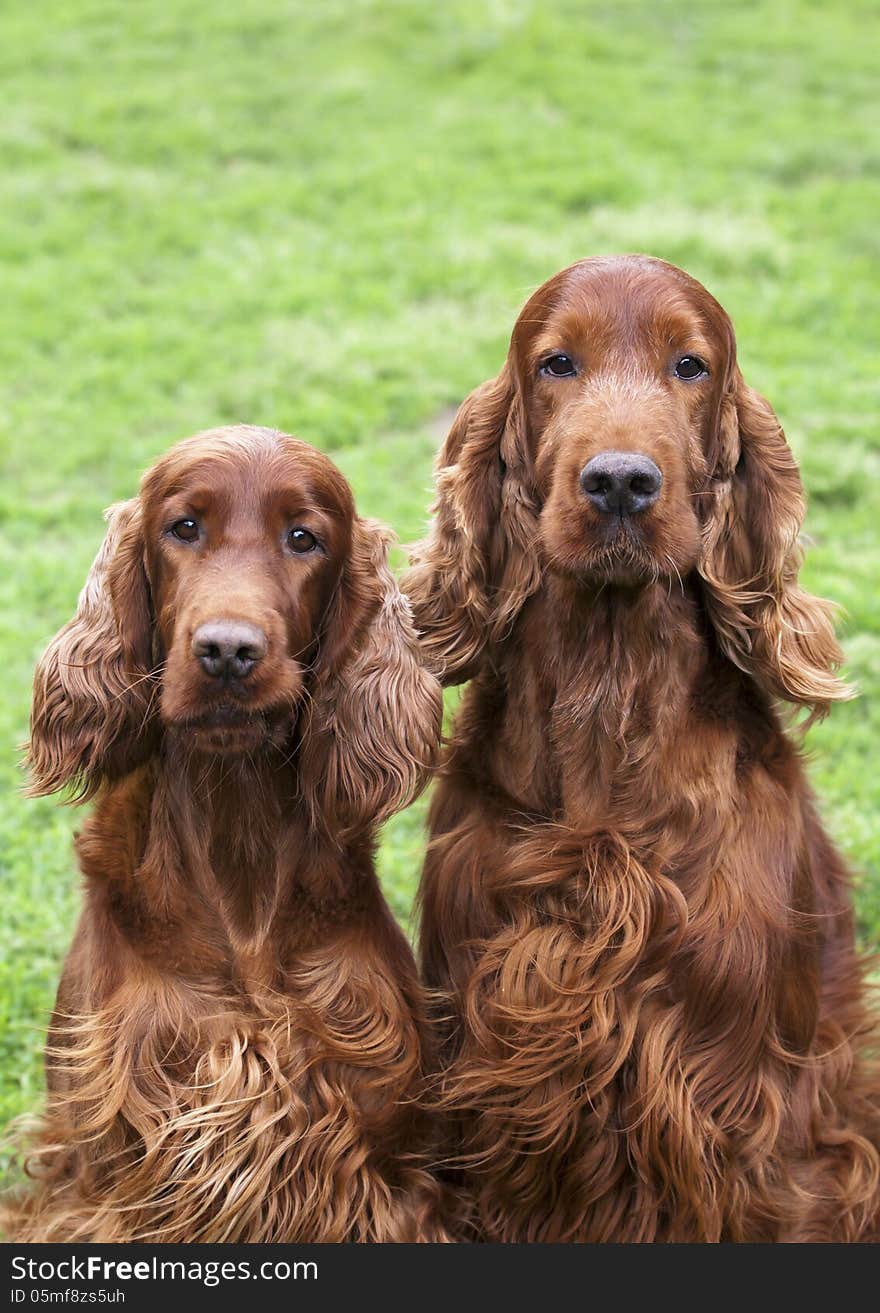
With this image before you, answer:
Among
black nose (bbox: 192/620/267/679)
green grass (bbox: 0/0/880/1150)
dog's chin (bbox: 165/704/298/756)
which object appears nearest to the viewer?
black nose (bbox: 192/620/267/679)

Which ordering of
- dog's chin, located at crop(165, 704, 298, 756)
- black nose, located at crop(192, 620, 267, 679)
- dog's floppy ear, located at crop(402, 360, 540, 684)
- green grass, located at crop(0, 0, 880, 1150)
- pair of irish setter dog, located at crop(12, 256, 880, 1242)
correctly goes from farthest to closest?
1. green grass, located at crop(0, 0, 880, 1150)
2. dog's floppy ear, located at crop(402, 360, 540, 684)
3. pair of irish setter dog, located at crop(12, 256, 880, 1242)
4. dog's chin, located at crop(165, 704, 298, 756)
5. black nose, located at crop(192, 620, 267, 679)

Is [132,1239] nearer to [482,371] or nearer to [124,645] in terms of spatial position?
[124,645]

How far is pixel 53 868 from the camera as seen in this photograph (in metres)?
5.21

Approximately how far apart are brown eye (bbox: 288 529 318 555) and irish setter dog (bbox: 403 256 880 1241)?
16.8 inches

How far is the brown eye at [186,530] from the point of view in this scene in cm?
345

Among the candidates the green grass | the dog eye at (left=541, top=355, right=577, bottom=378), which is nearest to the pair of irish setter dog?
the dog eye at (left=541, top=355, right=577, bottom=378)

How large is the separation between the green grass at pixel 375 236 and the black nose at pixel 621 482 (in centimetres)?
212

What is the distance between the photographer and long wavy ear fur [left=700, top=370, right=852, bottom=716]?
3.62 m

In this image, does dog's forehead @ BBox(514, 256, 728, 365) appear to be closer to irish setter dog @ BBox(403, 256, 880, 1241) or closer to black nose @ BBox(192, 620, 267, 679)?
irish setter dog @ BBox(403, 256, 880, 1241)

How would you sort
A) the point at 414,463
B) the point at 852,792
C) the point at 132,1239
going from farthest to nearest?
the point at 414,463, the point at 852,792, the point at 132,1239

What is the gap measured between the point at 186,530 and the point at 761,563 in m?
1.22

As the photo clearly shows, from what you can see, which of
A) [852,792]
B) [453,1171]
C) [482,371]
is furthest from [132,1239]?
[482,371]

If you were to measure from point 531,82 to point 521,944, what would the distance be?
8.84 meters

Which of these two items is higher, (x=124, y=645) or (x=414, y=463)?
(x=124, y=645)
